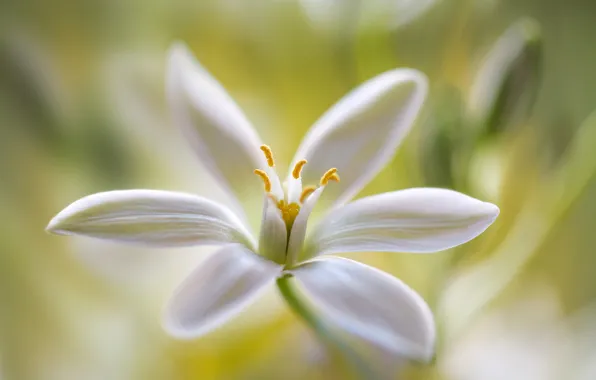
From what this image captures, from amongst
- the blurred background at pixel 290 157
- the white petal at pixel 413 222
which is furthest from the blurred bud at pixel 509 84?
the white petal at pixel 413 222

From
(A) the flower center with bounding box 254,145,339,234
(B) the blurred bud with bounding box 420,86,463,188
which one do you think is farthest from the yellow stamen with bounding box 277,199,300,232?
(B) the blurred bud with bounding box 420,86,463,188

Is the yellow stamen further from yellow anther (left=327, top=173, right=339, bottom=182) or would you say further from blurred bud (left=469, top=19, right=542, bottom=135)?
blurred bud (left=469, top=19, right=542, bottom=135)

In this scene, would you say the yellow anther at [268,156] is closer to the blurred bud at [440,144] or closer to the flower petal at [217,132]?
the flower petal at [217,132]

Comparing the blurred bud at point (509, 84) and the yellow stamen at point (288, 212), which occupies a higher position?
the blurred bud at point (509, 84)

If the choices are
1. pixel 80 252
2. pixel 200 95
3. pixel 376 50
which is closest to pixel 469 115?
pixel 376 50

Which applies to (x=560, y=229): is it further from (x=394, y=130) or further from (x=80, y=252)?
(x=80, y=252)
